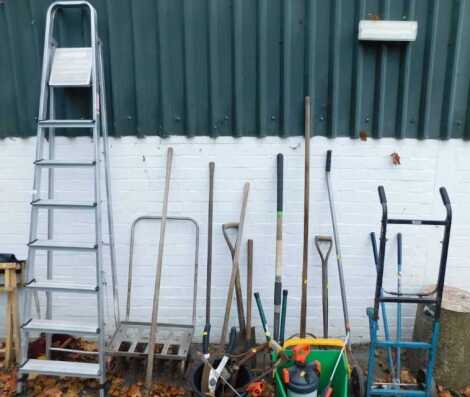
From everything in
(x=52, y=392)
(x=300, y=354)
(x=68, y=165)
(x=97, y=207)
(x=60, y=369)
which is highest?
(x=68, y=165)

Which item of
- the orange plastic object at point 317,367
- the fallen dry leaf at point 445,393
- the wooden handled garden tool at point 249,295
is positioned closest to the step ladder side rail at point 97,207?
the wooden handled garden tool at point 249,295

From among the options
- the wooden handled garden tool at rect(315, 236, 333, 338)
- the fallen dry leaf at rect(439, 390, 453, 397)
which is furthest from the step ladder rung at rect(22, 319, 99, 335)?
the fallen dry leaf at rect(439, 390, 453, 397)

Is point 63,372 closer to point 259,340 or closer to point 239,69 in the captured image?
point 259,340

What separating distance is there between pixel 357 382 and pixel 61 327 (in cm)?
213

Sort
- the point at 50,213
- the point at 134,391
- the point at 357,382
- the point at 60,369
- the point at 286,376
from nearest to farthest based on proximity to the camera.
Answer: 1. the point at 286,376
2. the point at 357,382
3. the point at 60,369
4. the point at 134,391
5. the point at 50,213

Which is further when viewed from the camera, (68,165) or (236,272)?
(236,272)

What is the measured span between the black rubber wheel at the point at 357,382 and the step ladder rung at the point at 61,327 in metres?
1.82

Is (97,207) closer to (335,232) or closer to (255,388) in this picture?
(255,388)

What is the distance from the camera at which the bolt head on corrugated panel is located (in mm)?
3006

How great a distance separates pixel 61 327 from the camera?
298 centimetres

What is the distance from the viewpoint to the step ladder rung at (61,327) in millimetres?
2951

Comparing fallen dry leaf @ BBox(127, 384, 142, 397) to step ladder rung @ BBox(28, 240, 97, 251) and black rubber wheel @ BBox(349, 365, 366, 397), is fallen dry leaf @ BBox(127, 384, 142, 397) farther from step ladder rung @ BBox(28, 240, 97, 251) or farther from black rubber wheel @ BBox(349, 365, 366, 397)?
black rubber wheel @ BBox(349, 365, 366, 397)

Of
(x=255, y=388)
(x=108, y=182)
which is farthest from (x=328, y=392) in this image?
(x=108, y=182)

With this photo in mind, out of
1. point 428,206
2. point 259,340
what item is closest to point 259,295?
point 259,340
